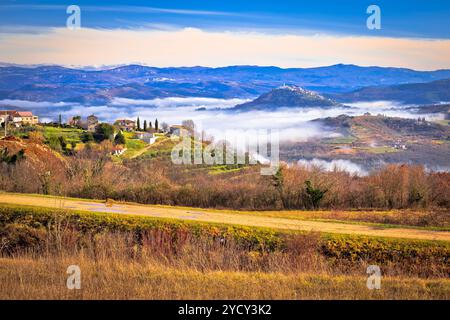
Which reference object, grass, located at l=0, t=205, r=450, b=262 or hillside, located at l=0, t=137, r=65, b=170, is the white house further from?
grass, located at l=0, t=205, r=450, b=262

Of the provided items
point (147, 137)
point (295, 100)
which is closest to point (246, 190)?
point (147, 137)

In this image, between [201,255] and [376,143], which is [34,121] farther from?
[201,255]

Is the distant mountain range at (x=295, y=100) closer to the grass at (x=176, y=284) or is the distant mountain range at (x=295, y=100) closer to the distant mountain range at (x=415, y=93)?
the distant mountain range at (x=415, y=93)

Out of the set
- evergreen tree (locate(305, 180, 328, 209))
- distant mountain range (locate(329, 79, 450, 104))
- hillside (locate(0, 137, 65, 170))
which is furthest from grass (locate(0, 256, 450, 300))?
distant mountain range (locate(329, 79, 450, 104))

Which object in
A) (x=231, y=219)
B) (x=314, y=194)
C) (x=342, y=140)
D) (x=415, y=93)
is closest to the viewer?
(x=231, y=219)

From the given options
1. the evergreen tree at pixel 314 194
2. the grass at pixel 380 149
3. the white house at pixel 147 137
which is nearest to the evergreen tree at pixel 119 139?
the white house at pixel 147 137
